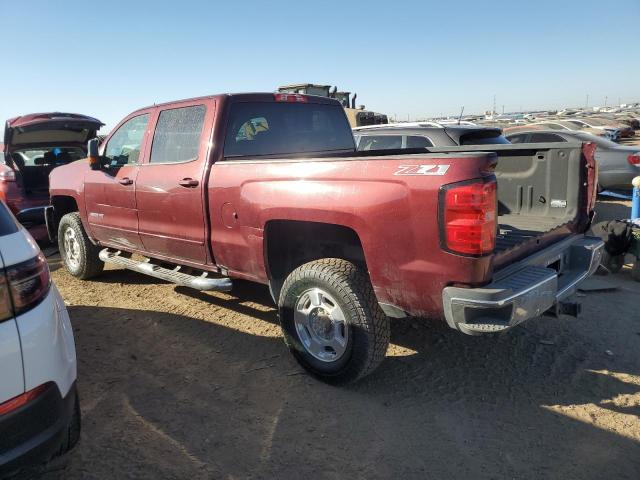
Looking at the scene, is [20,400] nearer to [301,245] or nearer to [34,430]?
[34,430]

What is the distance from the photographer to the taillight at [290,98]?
4.43 m

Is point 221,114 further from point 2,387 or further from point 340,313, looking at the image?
point 2,387

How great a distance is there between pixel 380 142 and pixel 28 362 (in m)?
6.78

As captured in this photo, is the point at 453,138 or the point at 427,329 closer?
the point at 427,329

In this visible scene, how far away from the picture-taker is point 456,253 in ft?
8.46

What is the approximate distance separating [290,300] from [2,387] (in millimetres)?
1907

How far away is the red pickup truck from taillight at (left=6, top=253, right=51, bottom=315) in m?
1.56

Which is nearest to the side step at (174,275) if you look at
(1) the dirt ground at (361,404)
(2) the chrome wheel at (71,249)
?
(1) the dirt ground at (361,404)

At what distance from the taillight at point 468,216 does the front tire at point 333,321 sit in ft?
2.48

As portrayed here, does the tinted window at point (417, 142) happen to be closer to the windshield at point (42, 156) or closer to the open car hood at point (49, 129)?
the open car hood at point (49, 129)

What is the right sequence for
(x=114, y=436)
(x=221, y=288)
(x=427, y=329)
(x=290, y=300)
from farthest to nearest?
(x=427, y=329)
(x=221, y=288)
(x=290, y=300)
(x=114, y=436)

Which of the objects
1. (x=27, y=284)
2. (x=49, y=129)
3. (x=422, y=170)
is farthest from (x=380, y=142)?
(x=27, y=284)

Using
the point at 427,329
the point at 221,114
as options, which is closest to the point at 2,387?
the point at 221,114

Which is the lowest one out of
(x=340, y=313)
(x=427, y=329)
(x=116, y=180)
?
(x=427, y=329)
